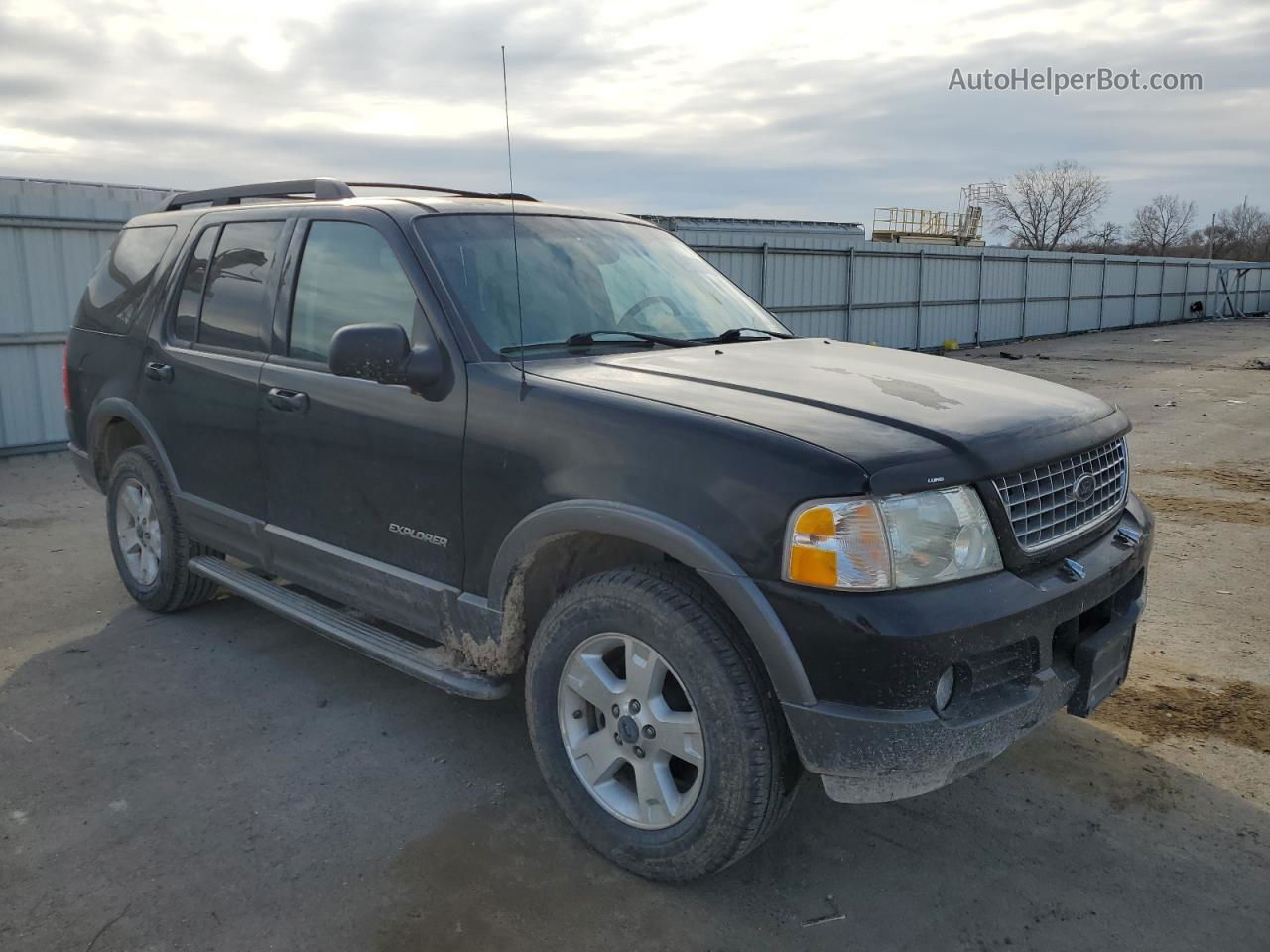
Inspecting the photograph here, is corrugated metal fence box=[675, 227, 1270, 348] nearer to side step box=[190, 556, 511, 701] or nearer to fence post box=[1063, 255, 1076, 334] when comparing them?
fence post box=[1063, 255, 1076, 334]

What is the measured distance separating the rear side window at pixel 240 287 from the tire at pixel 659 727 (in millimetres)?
1996

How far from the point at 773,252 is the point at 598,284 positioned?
648 inches

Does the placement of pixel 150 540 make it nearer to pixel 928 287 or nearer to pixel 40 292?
pixel 40 292

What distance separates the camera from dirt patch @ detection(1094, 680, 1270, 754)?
3.80 meters

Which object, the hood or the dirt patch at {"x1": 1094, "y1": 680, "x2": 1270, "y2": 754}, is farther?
the dirt patch at {"x1": 1094, "y1": 680, "x2": 1270, "y2": 754}

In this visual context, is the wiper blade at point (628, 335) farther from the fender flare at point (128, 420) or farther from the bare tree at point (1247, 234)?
the bare tree at point (1247, 234)

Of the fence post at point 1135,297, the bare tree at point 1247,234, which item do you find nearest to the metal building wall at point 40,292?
the fence post at point 1135,297

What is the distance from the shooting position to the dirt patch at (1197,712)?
380cm

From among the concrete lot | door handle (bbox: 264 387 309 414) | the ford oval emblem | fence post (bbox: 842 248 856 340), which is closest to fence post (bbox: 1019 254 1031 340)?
fence post (bbox: 842 248 856 340)

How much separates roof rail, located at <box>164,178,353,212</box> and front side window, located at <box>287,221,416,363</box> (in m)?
0.21

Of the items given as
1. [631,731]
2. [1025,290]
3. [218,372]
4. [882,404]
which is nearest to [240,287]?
[218,372]

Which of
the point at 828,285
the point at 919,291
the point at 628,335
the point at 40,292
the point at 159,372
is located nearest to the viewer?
the point at 628,335

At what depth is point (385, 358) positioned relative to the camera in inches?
124

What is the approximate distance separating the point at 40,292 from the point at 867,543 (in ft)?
32.8
